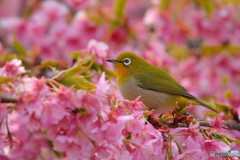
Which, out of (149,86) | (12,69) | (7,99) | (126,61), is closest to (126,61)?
(126,61)

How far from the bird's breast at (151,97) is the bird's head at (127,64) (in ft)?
0.47

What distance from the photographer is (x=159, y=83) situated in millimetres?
2205

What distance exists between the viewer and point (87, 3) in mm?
4324

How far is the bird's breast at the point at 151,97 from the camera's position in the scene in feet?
6.88

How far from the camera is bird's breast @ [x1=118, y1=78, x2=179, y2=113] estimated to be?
2.10 meters

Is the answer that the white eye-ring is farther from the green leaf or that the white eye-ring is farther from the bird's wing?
the green leaf

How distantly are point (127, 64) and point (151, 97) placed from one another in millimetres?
335

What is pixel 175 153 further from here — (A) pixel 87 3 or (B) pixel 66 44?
(A) pixel 87 3

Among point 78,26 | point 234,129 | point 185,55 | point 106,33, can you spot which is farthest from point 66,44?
point 234,129

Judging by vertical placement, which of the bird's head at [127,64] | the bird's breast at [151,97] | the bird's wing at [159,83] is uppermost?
the bird's head at [127,64]

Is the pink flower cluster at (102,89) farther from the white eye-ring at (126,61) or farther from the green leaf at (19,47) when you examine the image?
the white eye-ring at (126,61)

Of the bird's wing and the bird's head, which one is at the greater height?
the bird's head

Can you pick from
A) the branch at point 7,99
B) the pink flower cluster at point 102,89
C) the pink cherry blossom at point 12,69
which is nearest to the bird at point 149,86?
the pink flower cluster at point 102,89

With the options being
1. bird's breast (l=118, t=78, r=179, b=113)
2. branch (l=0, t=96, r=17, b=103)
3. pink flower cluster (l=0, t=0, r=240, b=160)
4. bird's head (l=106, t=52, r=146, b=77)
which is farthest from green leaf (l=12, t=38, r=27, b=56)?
branch (l=0, t=96, r=17, b=103)
